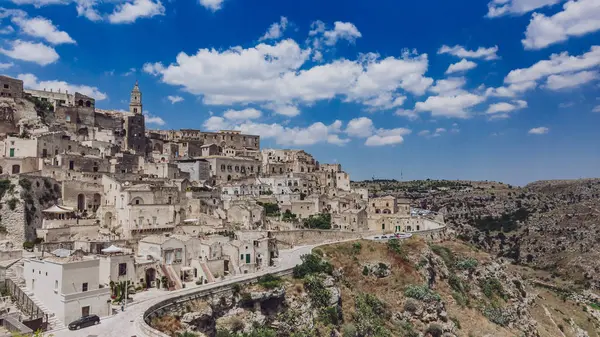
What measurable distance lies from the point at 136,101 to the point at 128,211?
46.7 meters

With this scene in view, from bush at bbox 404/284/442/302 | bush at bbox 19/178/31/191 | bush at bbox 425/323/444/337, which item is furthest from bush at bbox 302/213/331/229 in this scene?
bush at bbox 19/178/31/191

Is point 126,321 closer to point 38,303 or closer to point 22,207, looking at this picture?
point 38,303

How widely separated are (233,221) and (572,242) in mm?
91127

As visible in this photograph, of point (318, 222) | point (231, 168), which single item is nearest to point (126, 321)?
point (318, 222)

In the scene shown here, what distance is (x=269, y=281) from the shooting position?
41688 millimetres

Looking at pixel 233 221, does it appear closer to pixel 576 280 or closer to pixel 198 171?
pixel 198 171

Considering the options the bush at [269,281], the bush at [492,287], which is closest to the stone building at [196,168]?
the bush at [269,281]

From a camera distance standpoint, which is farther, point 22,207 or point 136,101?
point 136,101

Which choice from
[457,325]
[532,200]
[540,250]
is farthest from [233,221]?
[532,200]

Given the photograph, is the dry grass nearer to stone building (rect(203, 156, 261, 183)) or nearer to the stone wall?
the stone wall

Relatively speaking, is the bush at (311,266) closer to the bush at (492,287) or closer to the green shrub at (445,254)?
the green shrub at (445,254)

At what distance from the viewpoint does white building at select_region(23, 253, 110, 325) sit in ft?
92.1

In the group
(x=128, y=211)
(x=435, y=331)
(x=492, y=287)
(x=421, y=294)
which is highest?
(x=128, y=211)

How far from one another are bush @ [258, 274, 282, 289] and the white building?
14.4 metres
